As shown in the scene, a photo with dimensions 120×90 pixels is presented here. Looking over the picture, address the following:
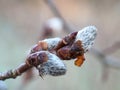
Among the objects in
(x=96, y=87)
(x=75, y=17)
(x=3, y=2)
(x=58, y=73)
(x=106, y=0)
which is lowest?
(x=58, y=73)

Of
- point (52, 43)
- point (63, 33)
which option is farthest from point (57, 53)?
point (63, 33)

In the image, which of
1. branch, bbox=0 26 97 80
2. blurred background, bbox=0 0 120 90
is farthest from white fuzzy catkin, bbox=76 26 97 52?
blurred background, bbox=0 0 120 90

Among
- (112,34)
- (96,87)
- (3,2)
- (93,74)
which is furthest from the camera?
(3,2)

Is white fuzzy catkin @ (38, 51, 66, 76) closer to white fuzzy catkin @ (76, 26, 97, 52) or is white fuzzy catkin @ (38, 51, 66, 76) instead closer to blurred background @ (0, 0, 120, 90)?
white fuzzy catkin @ (76, 26, 97, 52)

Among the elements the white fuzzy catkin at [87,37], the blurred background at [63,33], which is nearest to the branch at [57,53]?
the white fuzzy catkin at [87,37]

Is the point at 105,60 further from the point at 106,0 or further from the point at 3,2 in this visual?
the point at 3,2

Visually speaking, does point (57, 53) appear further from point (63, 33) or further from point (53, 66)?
point (63, 33)

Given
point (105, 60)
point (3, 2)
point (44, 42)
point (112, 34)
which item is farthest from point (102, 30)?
point (44, 42)
